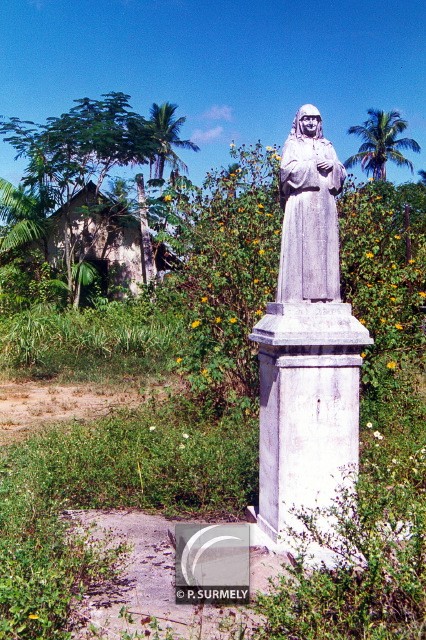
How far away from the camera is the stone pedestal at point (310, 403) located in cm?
353

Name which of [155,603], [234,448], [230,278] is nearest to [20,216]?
[230,278]

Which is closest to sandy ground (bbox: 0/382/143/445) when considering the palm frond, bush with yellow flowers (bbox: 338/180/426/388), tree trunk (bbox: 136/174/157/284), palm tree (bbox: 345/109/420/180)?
bush with yellow flowers (bbox: 338/180/426/388)

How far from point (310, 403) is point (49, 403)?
6.12 m

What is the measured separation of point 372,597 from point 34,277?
1459 centimetres

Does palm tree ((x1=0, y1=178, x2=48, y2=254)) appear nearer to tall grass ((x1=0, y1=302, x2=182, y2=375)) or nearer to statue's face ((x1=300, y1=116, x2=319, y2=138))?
tall grass ((x1=0, y1=302, x2=182, y2=375))

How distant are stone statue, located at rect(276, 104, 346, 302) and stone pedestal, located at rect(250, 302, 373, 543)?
136mm

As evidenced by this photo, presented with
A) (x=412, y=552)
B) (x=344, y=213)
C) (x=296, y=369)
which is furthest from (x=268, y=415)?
(x=344, y=213)

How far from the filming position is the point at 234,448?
16.8ft

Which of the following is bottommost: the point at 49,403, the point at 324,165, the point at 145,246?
the point at 49,403

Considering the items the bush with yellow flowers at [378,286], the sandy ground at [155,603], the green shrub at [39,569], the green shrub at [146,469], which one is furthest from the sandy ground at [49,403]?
the sandy ground at [155,603]

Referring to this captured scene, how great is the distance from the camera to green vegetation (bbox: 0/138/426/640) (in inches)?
99.6

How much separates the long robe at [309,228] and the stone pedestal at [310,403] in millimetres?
125

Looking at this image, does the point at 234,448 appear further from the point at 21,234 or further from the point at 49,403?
the point at 21,234

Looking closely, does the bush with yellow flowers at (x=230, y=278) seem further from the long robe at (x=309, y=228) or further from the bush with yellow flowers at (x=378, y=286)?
the long robe at (x=309, y=228)
